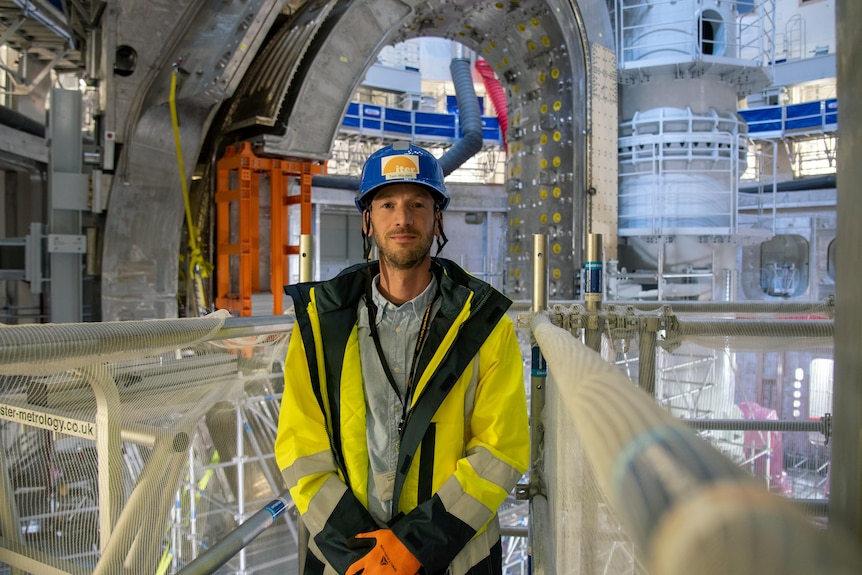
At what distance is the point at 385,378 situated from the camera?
1763mm

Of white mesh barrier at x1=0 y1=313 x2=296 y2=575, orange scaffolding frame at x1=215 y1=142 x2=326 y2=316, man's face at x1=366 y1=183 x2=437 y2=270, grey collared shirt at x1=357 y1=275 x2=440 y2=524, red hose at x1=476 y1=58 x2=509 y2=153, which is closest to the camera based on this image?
white mesh barrier at x1=0 y1=313 x2=296 y2=575

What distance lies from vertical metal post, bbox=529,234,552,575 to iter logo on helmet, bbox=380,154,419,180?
851 millimetres

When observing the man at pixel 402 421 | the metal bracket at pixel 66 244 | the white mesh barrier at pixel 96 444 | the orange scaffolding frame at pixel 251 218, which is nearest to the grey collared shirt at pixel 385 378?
the man at pixel 402 421

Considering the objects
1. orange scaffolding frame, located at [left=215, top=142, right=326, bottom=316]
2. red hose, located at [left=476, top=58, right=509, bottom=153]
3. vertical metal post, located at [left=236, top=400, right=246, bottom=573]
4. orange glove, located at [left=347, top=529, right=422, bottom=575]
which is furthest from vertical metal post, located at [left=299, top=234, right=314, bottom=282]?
red hose, located at [left=476, top=58, right=509, bottom=153]

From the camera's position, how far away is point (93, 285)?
5258 millimetres

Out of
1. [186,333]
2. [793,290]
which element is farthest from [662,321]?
[793,290]

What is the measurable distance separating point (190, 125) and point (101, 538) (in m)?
4.62

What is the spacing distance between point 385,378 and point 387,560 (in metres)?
0.48

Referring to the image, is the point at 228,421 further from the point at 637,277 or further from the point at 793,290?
the point at 793,290

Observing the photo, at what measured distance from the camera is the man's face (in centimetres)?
189

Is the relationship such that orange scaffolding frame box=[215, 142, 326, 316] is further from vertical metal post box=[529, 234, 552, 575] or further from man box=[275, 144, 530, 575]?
man box=[275, 144, 530, 575]

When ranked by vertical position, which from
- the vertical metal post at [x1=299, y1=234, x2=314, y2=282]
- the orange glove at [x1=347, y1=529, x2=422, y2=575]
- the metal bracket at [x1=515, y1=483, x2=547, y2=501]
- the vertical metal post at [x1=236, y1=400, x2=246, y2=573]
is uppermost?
the vertical metal post at [x1=299, y1=234, x2=314, y2=282]

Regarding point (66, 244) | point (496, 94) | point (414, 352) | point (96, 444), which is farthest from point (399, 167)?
point (496, 94)

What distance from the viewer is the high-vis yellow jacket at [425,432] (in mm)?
1568
